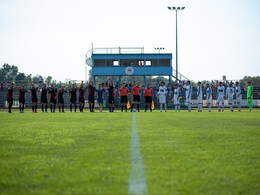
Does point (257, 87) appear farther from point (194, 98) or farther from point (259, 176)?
point (259, 176)

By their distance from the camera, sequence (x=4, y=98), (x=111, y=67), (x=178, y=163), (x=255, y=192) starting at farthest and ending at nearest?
(x=111, y=67) → (x=4, y=98) → (x=178, y=163) → (x=255, y=192)

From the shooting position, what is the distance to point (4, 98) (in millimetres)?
36812

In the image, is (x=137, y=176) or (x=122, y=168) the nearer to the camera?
(x=137, y=176)

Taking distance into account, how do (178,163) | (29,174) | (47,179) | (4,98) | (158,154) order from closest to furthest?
1. (47,179)
2. (29,174)
3. (178,163)
4. (158,154)
5. (4,98)

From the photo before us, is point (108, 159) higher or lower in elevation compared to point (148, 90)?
lower

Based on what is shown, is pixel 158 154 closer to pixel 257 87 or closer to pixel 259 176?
pixel 259 176

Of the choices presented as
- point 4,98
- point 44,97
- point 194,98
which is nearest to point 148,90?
point 44,97

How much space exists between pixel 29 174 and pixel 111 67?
39870mm

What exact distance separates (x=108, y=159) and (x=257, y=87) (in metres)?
40.0

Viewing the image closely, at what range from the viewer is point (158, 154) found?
4121 millimetres

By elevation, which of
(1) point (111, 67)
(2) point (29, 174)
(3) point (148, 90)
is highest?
(1) point (111, 67)

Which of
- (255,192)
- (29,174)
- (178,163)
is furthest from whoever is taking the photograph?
(178,163)

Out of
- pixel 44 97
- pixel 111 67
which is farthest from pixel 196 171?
pixel 111 67

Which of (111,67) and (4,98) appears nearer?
(4,98)
